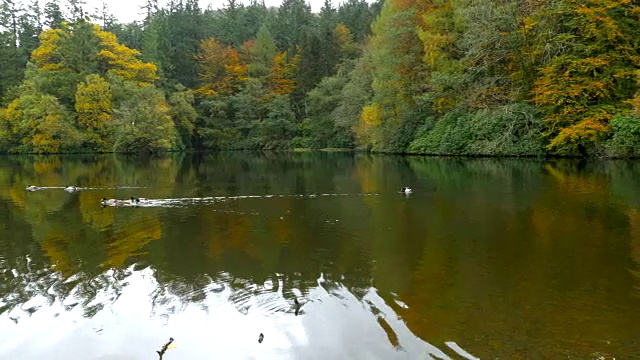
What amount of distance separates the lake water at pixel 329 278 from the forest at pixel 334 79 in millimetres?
19207

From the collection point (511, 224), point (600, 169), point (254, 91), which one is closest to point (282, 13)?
point (254, 91)

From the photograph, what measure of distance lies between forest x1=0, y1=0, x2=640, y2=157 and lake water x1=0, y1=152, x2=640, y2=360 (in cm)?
1921

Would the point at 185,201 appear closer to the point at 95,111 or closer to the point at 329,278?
the point at 329,278

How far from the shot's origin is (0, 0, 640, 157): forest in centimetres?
3594

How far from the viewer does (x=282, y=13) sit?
312 feet

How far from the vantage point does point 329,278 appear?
10.0 m

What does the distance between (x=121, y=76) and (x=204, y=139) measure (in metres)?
16.6

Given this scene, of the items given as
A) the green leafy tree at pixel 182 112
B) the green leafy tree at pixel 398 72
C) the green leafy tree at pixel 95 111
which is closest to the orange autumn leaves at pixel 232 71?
the green leafy tree at pixel 182 112

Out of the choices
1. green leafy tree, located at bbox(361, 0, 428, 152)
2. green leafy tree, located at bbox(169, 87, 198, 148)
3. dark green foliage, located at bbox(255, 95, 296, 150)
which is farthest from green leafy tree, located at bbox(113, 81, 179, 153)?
green leafy tree, located at bbox(361, 0, 428, 152)

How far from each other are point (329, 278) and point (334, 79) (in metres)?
58.1

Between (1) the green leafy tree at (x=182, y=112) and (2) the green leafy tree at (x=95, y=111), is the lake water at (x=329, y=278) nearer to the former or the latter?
(2) the green leafy tree at (x=95, y=111)

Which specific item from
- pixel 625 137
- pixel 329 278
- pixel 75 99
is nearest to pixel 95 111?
pixel 75 99

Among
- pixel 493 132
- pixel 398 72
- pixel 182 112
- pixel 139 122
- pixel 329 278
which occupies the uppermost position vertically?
pixel 398 72

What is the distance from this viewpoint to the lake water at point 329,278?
721 centimetres
